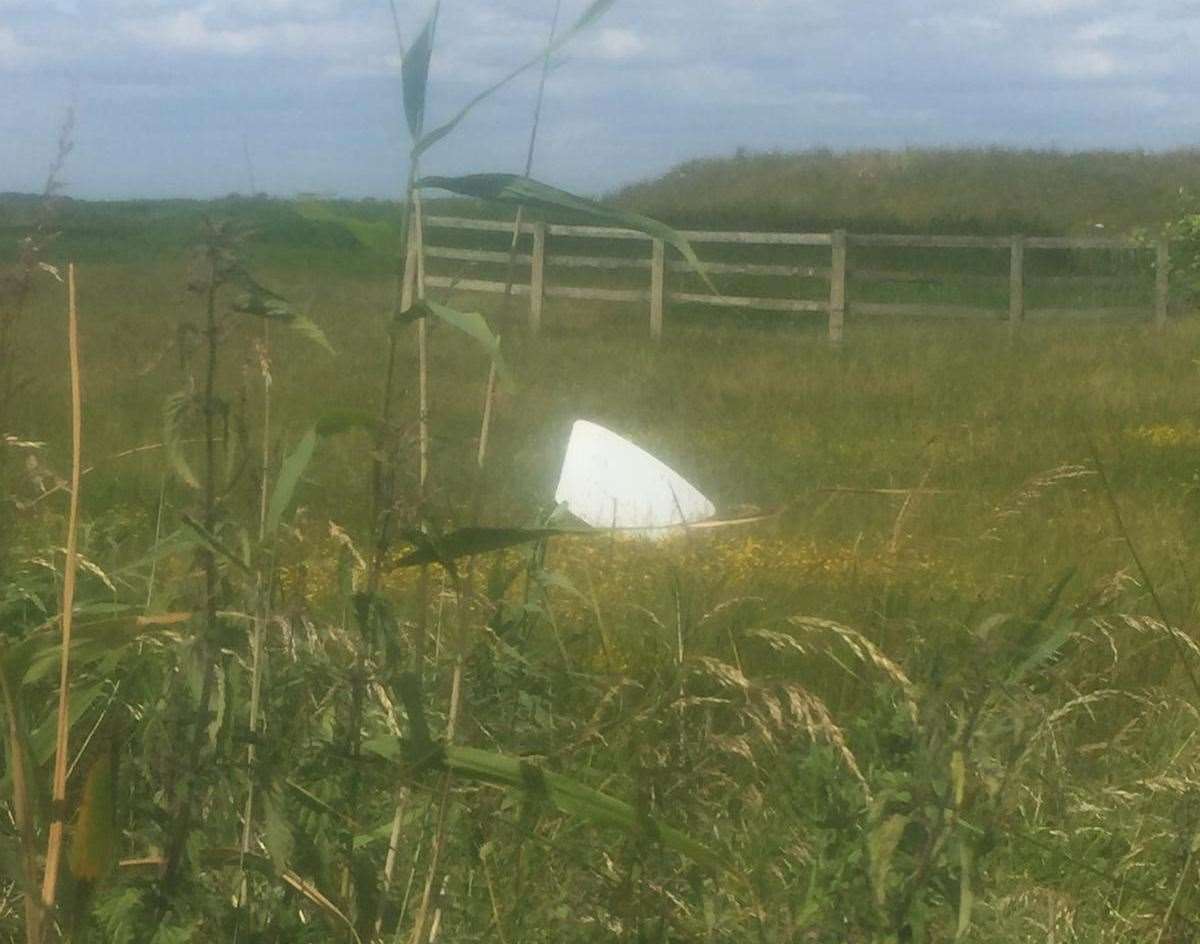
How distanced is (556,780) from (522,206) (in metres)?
0.56

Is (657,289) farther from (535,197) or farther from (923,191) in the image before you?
(923,191)

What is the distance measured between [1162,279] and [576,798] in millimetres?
19253

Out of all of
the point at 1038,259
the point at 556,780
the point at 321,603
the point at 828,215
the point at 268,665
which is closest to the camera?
the point at 556,780

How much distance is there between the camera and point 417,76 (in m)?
1.58

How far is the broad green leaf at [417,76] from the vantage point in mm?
1566

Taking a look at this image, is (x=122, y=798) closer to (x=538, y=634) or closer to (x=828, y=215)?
(x=538, y=634)

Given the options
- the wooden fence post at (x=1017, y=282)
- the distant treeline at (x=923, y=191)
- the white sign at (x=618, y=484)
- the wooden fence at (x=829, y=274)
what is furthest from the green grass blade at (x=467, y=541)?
the distant treeline at (x=923, y=191)

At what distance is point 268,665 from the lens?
205cm

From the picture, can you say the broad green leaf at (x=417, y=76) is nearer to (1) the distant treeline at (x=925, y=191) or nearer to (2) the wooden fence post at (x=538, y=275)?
(2) the wooden fence post at (x=538, y=275)

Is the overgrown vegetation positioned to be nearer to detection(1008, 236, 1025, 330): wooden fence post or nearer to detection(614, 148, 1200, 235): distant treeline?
detection(1008, 236, 1025, 330): wooden fence post

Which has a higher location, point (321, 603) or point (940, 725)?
point (940, 725)

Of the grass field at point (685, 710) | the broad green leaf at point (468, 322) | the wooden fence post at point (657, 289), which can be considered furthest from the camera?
the wooden fence post at point (657, 289)

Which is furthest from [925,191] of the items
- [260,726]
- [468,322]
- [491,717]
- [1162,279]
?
[468,322]

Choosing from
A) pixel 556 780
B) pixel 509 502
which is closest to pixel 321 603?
pixel 509 502
